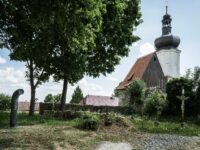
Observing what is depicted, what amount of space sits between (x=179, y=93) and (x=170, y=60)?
1565 inches

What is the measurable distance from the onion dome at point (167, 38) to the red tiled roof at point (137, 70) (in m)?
12.6

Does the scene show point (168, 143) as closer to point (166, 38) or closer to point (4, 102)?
point (4, 102)

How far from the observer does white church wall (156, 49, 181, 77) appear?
248ft

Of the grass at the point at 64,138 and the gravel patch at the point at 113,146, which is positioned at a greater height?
the grass at the point at 64,138

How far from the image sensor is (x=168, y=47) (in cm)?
7575

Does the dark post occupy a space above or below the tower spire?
below

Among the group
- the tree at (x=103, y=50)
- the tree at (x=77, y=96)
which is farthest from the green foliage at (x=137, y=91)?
the tree at (x=77, y=96)

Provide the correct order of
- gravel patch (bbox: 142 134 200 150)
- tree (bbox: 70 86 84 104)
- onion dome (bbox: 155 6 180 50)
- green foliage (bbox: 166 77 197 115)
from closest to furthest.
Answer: gravel patch (bbox: 142 134 200 150) < green foliage (bbox: 166 77 197 115) < onion dome (bbox: 155 6 180 50) < tree (bbox: 70 86 84 104)

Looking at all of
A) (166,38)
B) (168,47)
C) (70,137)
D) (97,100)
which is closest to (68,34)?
(70,137)

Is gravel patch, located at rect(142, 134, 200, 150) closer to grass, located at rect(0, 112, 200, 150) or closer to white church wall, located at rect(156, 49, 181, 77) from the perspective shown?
grass, located at rect(0, 112, 200, 150)

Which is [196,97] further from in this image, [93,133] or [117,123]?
[93,133]

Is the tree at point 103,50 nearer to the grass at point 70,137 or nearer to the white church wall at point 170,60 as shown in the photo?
the grass at point 70,137

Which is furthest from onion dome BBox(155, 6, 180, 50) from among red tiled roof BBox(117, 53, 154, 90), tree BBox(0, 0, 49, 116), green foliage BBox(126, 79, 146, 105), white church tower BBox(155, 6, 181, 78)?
tree BBox(0, 0, 49, 116)

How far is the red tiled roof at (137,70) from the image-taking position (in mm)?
57562
